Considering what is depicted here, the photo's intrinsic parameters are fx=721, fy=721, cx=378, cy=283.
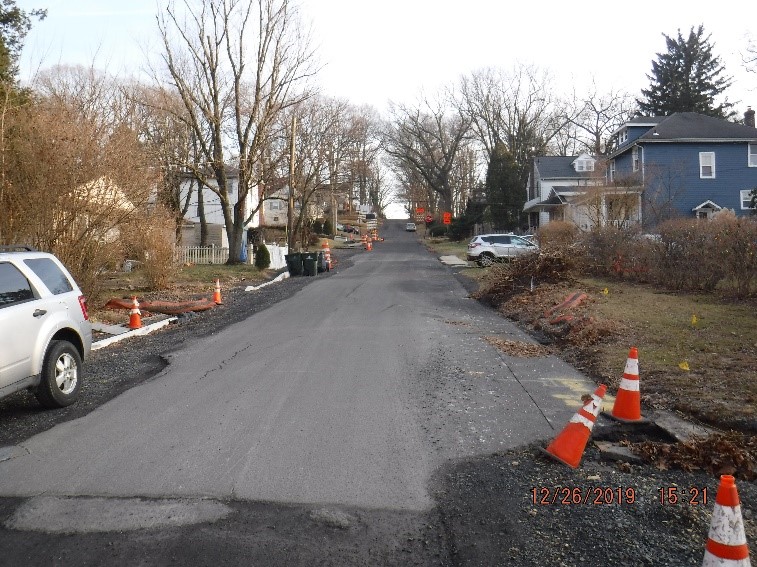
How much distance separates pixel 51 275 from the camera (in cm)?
851

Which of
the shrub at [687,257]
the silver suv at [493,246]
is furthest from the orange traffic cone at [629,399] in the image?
the silver suv at [493,246]

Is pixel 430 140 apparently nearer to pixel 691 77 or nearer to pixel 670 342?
pixel 691 77

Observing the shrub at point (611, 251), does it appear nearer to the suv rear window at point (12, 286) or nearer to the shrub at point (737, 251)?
the shrub at point (737, 251)

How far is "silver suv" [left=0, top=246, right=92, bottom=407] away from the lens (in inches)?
283

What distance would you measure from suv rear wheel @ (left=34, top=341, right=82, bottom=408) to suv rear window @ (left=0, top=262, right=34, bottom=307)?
2.14 feet

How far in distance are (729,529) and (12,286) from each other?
7.01 metres

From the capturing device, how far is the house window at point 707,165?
40.4 m

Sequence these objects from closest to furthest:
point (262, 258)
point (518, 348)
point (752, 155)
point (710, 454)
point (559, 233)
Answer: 1. point (710, 454)
2. point (518, 348)
3. point (559, 233)
4. point (262, 258)
5. point (752, 155)

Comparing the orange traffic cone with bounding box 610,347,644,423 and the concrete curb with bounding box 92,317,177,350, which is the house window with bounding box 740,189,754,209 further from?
the orange traffic cone with bounding box 610,347,644,423

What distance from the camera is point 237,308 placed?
18.7 m
